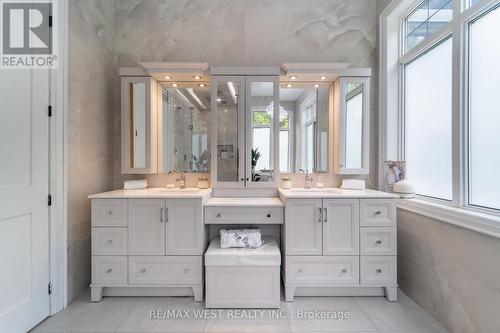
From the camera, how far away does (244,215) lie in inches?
84.2

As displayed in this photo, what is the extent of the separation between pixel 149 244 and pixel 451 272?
90.3 inches

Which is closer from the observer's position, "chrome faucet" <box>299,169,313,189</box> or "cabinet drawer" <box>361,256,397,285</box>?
"cabinet drawer" <box>361,256,397,285</box>

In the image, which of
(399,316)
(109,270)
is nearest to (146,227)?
(109,270)

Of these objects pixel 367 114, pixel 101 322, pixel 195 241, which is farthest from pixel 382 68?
pixel 101 322

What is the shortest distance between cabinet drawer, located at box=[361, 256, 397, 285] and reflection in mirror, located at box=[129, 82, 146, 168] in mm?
2279

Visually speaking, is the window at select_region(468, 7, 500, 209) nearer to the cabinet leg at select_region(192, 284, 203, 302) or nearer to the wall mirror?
the wall mirror

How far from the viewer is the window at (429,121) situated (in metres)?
1.95

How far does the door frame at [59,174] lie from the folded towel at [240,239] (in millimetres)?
1280

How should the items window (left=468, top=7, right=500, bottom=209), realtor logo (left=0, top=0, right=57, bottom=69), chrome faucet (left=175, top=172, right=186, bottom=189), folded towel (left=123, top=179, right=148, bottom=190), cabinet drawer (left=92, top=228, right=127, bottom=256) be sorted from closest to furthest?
window (left=468, top=7, right=500, bottom=209) → realtor logo (left=0, top=0, right=57, bottom=69) → cabinet drawer (left=92, top=228, right=127, bottom=256) → folded towel (left=123, top=179, right=148, bottom=190) → chrome faucet (left=175, top=172, right=186, bottom=189)

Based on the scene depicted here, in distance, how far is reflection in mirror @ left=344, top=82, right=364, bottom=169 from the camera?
253 centimetres

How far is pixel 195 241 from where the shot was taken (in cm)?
204

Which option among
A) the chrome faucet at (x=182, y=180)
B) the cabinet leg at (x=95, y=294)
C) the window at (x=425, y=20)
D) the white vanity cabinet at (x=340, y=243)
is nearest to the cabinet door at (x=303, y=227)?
the white vanity cabinet at (x=340, y=243)

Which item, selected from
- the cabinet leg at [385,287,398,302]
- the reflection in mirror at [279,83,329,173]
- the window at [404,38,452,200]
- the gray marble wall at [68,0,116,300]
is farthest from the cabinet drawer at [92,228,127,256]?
the window at [404,38,452,200]

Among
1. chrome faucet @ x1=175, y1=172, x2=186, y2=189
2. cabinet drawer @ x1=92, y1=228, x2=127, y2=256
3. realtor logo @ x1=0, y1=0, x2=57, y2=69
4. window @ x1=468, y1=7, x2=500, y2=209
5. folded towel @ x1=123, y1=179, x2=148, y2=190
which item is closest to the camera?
window @ x1=468, y1=7, x2=500, y2=209
